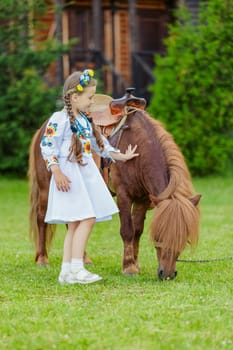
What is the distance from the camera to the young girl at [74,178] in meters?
7.31

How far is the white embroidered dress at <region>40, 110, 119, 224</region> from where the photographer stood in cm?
731

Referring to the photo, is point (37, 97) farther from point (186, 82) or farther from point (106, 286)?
point (106, 286)

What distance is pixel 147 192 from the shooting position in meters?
8.10

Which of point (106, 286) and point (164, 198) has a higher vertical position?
point (164, 198)

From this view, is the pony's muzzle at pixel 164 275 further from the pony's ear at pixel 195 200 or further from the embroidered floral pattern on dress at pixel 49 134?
the embroidered floral pattern on dress at pixel 49 134

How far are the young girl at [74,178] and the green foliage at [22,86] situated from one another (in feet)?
38.0

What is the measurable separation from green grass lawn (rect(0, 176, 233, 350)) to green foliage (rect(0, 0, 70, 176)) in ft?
30.1

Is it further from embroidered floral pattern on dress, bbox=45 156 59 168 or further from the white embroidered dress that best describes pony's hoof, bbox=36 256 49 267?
embroidered floral pattern on dress, bbox=45 156 59 168

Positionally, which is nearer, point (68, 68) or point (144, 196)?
point (144, 196)

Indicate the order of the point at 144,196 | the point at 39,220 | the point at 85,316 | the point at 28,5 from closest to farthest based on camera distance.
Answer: the point at 85,316 < the point at 144,196 < the point at 39,220 < the point at 28,5

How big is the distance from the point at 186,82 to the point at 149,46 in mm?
7142

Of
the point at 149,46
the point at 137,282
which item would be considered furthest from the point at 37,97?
the point at 137,282

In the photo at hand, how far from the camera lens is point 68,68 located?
21.9 meters

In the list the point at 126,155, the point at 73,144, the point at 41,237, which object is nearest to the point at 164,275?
the point at 126,155
